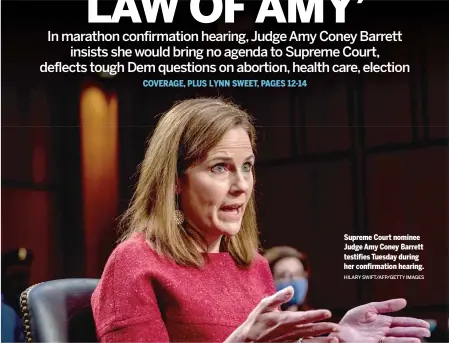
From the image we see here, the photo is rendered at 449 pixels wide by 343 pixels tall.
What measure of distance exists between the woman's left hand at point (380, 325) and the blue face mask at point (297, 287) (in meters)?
0.27

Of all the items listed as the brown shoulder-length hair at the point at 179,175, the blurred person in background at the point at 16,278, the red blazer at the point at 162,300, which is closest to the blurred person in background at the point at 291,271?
the brown shoulder-length hair at the point at 179,175

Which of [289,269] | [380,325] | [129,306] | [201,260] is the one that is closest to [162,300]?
[129,306]

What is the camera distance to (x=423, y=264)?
434cm

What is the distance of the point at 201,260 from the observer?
410 centimetres

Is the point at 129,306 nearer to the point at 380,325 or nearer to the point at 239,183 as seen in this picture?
the point at 239,183

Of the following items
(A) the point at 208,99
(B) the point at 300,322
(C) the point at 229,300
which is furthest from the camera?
(A) the point at 208,99

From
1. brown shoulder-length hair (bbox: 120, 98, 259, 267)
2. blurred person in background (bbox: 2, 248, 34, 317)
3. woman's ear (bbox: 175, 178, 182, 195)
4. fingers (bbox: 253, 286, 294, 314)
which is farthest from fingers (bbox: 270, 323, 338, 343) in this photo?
blurred person in background (bbox: 2, 248, 34, 317)

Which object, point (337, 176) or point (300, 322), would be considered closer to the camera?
point (300, 322)

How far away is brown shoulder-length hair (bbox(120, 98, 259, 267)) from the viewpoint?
4.03 metres

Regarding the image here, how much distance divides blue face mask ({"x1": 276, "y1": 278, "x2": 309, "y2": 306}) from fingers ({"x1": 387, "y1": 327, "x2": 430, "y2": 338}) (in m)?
0.55

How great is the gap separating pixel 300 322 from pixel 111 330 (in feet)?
3.26

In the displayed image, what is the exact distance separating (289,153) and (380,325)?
115 centimetres

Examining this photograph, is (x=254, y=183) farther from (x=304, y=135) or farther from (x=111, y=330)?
(x=111, y=330)

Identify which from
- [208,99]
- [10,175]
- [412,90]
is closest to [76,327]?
[10,175]
